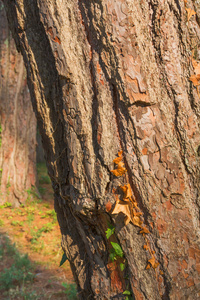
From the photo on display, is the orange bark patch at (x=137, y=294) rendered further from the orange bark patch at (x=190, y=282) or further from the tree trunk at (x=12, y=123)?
the tree trunk at (x=12, y=123)

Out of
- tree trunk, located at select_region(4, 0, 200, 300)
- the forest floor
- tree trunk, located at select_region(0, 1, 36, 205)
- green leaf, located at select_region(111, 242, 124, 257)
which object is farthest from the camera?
tree trunk, located at select_region(0, 1, 36, 205)

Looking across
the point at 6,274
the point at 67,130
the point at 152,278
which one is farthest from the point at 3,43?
the point at 152,278

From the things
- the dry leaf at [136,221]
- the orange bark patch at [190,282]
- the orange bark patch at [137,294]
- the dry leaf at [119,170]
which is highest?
the dry leaf at [119,170]

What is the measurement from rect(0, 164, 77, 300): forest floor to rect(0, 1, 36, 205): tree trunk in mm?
285

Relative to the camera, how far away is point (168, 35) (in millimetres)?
1245

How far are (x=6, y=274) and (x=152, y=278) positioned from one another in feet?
7.66

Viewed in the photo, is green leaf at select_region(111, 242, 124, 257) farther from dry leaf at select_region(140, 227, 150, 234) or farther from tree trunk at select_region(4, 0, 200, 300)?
dry leaf at select_region(140, 227, 150, 234)

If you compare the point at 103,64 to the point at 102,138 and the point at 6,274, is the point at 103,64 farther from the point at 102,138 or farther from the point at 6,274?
the point at 6,274

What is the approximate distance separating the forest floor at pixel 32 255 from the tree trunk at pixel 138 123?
1.91m

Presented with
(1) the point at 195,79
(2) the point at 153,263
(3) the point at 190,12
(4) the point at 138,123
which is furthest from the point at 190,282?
(3) the point at 190,12

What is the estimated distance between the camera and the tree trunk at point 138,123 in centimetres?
124

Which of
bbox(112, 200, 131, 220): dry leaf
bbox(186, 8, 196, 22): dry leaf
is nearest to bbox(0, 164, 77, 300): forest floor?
bbox(112, 200, 131, 220): dry leaf

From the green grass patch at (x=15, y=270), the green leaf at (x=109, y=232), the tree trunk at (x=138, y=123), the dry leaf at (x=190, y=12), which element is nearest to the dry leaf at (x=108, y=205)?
the tree trunk at (x=138, y=123)

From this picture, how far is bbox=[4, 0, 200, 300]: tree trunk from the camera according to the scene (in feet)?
4.08
